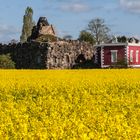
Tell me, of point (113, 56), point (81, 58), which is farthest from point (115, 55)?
point (81, 58)

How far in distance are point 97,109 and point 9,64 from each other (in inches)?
2175

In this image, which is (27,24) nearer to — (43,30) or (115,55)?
(43,30)

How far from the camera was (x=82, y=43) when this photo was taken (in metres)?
79.2

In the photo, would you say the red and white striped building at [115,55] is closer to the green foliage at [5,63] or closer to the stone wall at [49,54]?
the stone wall at [49,54]

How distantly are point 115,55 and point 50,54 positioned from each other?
7006mm

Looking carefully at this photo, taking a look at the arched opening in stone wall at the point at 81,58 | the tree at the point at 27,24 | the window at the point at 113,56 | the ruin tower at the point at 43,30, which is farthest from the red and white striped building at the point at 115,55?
the tree at the point at 27,24

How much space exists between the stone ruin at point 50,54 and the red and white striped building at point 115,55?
2818mm

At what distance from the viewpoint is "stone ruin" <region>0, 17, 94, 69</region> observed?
73562 mm

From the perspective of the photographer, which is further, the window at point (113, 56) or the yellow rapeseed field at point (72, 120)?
the window at point (113, 56)

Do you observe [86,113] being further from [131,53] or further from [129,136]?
[131,53]

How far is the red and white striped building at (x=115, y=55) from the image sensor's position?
72656 mm

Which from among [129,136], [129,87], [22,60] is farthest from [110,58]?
[129,136]

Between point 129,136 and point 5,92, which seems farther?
point 5,92

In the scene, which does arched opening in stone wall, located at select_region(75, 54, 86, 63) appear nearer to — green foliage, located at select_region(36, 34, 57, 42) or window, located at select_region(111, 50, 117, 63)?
green foliage, located at select_region(36, 34, 57, 42)
